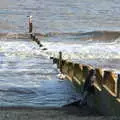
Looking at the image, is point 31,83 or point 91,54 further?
point 91,54

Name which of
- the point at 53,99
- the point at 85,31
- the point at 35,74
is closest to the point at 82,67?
the point at 53,99

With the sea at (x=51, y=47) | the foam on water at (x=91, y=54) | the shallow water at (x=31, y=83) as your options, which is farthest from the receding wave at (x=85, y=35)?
the shallow water at (x=31, y=83)

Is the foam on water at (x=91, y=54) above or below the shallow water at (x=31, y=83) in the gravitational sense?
below

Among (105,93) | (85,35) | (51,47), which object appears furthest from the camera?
(85,35)

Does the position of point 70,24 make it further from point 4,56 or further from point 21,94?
point 21,94

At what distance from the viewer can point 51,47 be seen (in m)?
36.3

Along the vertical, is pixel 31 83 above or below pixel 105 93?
below

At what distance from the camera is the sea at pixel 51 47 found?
1995 centimetres

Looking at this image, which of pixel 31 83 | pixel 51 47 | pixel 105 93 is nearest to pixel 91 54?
A: pixel 51 47

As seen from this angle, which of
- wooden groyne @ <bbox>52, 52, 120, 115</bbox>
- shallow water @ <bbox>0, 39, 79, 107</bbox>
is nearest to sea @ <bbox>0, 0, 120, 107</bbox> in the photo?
shallow water @ <bbox>0, 39, 79, 107</bbox>

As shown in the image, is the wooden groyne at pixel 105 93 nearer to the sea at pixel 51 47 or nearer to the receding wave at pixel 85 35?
the sea at pixel 51 47

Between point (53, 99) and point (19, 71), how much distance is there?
18.2 ft

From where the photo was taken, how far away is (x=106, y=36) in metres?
47.9

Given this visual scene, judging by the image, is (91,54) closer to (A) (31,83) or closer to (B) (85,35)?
(A) (31,83)
